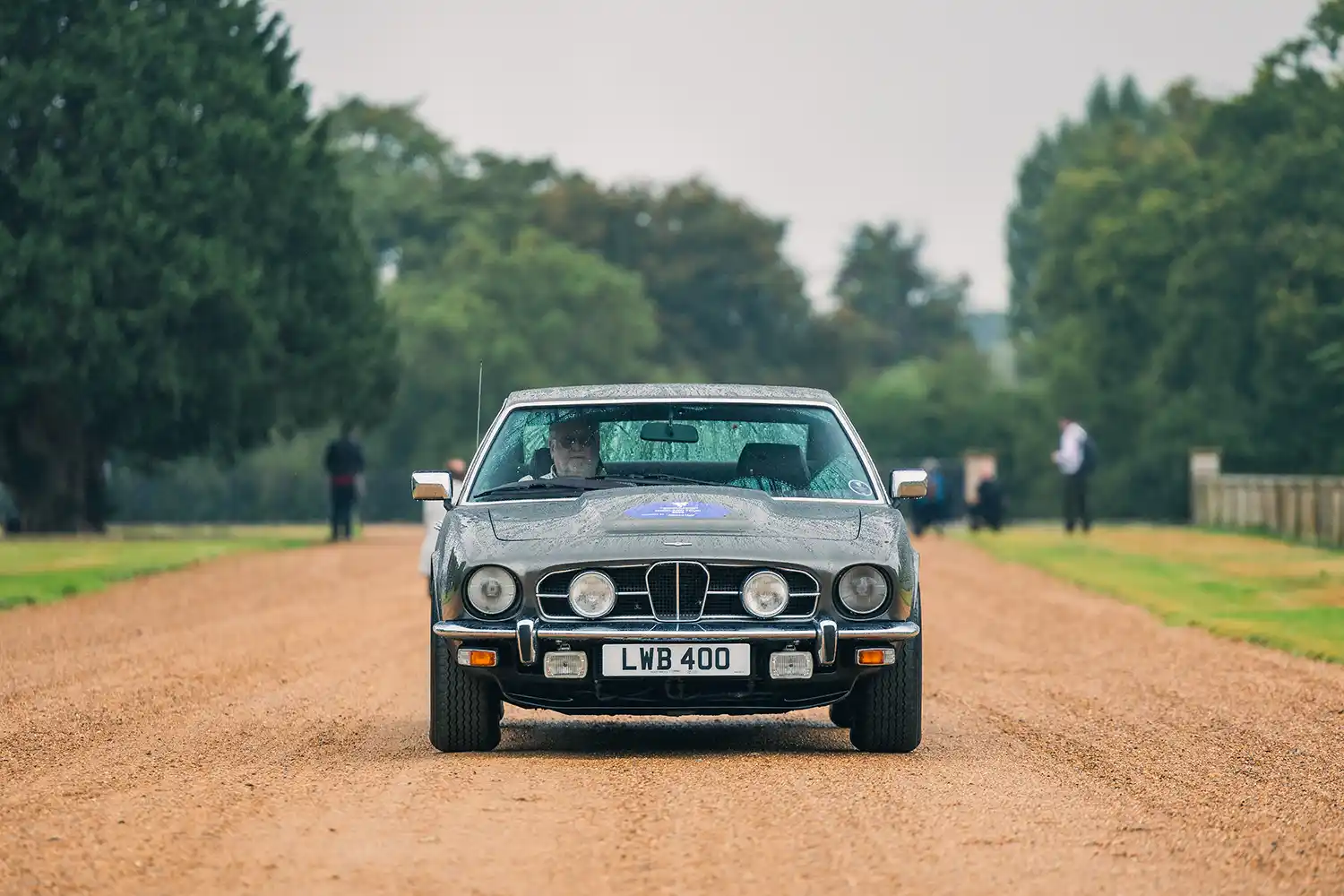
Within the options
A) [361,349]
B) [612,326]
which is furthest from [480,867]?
[612,326]

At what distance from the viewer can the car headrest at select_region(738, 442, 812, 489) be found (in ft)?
37.8

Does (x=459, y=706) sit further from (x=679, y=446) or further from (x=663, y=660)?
(x=679, y=446)

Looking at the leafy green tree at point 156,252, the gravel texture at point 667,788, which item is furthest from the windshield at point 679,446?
the leafy green tree at point 156,252

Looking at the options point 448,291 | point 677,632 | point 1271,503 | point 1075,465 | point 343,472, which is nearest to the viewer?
point 677,632

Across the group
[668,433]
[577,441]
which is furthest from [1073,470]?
[577,441]

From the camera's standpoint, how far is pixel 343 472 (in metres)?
42.8

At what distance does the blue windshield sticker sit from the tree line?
32.7 metres

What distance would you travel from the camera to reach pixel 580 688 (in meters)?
10.3

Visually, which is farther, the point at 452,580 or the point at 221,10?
the point at 221,10

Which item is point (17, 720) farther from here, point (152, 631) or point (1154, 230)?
point (1154, 230)

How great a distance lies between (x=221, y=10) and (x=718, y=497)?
38.2 m

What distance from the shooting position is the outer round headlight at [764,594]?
10273mm

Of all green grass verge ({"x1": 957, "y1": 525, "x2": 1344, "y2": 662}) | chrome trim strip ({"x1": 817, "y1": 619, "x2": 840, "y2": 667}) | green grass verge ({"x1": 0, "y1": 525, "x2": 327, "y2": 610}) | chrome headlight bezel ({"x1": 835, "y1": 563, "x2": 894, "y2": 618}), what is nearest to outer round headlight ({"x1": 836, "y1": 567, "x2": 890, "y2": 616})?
chrome headlight bezel ({"x1": 835, "y1": 563, "x2": 894, "y2": 618})

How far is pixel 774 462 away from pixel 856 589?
136 cm
